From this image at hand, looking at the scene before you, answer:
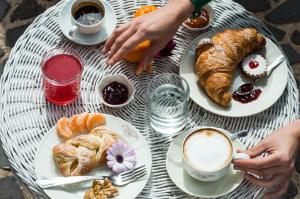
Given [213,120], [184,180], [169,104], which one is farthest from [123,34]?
[184,180]

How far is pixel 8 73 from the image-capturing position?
181cm

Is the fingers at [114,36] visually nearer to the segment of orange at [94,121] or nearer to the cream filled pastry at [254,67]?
the segment of orange at [94,121]

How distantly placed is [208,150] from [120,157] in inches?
9.3

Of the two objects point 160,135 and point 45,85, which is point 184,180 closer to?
point 160,135

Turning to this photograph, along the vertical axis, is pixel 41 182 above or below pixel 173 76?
below

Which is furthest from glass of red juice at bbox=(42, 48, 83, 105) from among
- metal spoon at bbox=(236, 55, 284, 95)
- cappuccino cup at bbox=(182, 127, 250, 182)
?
metal spoon at bbox=(236, 55, 284, 95)

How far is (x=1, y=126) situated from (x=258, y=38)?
81 centimetres

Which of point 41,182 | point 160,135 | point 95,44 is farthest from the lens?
point 95,44

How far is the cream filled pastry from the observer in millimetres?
1752

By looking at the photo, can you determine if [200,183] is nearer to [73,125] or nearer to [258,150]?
[258,150]

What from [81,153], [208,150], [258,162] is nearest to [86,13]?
[81,153]

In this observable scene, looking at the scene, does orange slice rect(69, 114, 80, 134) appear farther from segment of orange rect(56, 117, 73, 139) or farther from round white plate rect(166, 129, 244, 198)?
round white plate rect(166, 129, 244, 198)

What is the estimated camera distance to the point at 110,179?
5.15ft

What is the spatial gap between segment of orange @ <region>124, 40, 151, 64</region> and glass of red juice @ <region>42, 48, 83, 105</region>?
0.15 metres
